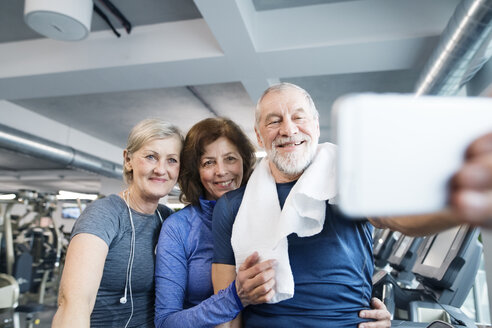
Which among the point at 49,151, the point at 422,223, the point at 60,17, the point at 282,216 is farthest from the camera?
the point at 49,151

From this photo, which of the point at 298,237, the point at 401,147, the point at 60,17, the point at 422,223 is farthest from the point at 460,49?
the point at 60,17

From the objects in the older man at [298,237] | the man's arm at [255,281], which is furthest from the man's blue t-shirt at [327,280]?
the man's arm at [255,281]

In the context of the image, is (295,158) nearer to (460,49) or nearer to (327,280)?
(327,280)

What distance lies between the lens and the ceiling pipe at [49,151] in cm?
526

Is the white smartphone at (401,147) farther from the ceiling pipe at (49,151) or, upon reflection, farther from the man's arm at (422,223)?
the ceiling pipe at (49,151)

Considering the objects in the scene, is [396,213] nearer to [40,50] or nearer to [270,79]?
[270,79]

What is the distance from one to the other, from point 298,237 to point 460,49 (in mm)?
2309

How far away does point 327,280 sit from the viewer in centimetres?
107

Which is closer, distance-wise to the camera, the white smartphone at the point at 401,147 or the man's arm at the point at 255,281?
the white smartphone at the point at 401,147

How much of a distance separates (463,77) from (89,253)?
3197mm

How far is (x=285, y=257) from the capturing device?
1005 mm

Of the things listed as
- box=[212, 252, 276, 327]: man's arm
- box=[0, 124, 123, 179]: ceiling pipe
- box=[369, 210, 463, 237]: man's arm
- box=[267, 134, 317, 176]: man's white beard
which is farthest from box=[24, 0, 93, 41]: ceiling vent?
box=[0, 124, 123, 179]: ceiling pipe

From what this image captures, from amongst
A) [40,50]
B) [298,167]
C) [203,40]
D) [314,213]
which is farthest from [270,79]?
[314,213]

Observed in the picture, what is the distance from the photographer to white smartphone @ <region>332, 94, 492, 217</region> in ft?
1.13
